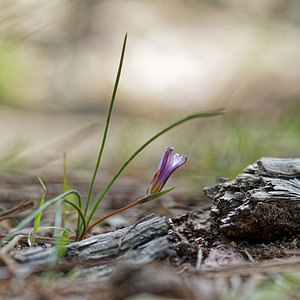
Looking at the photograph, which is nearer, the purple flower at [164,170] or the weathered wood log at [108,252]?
the weathered wood log at [108,252]

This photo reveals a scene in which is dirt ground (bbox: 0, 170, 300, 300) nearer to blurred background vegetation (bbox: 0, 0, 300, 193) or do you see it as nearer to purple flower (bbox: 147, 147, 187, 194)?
purple flower (bbox: 147, 147, 187, 194)

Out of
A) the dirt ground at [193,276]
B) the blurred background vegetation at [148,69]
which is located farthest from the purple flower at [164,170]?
the blurred background vegetation at [148,69]

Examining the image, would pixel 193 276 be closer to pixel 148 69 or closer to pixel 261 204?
pixel 261 204

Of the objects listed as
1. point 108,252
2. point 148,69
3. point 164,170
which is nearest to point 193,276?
point 108,252

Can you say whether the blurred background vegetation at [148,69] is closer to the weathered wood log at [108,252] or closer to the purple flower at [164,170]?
the purple flower at [164,170]

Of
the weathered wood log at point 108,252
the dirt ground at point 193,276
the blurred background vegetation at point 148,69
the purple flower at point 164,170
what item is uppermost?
the blurred background vegetation at point 148,69
